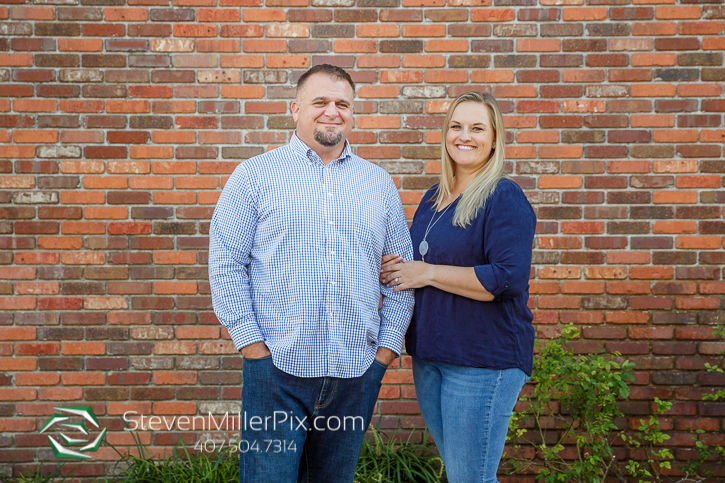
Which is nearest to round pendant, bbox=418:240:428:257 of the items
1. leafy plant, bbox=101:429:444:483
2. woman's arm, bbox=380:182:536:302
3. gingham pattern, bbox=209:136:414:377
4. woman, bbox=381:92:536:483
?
woman, bbox=381:92:536:483

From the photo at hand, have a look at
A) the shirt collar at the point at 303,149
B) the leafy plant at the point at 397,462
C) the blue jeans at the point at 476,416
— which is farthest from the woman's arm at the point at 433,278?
the leafy plant at the point at 397,462

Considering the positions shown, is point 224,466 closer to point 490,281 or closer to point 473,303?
point 473,303

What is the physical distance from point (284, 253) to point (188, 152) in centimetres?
154

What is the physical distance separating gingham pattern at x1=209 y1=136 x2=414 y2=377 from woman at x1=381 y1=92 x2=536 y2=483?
0.20 metres

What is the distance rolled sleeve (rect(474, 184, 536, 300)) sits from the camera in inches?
75.4

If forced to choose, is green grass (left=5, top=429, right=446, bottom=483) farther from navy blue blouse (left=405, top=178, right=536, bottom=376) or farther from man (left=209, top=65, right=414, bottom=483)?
navy blue blouse (left=405, top=178, right=536, bottom=376)

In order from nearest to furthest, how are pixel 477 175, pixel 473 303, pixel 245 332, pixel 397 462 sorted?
pixel 245 332 → pixel 473 303 → pixel 477 175 → pixel 397 462

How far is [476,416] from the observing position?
1.93m

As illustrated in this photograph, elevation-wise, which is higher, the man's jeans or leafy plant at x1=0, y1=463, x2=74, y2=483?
the man's jeans

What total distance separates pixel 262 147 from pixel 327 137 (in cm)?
122

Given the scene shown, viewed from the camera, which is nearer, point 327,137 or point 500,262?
point 500,262

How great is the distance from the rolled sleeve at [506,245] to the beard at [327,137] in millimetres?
661

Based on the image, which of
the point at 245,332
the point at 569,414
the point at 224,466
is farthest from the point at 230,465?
the point at 569,414

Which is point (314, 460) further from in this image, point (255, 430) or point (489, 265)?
point (489, 265)
